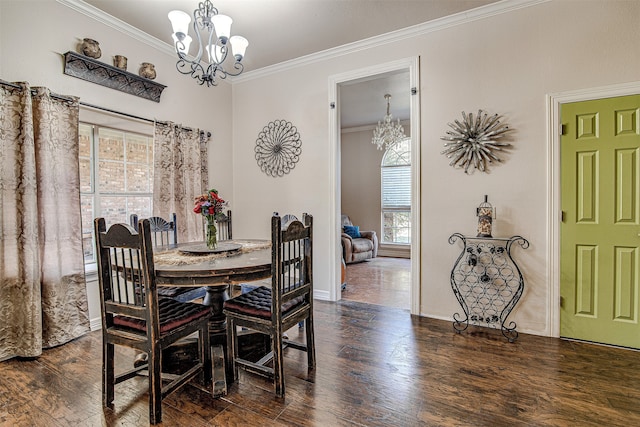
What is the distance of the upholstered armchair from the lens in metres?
6.04

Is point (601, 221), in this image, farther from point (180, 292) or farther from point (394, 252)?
point (394, 252)

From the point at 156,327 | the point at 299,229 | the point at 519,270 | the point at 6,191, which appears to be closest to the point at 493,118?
the point at 519,270

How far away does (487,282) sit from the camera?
2.96 m

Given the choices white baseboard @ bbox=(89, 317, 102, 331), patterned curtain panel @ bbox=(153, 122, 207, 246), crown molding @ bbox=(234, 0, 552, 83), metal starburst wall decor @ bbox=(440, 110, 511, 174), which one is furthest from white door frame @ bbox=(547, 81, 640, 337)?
white baseboard @ bbox=(89, 317, 102, 331)

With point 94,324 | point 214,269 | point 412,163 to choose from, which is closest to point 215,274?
point 214,269

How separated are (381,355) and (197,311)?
1374 millimetres

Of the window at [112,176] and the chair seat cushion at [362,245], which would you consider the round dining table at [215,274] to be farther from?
the chair seat cushion at [362,245]

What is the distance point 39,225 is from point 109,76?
1.47 metres

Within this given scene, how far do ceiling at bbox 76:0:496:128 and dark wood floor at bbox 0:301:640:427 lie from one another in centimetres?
291

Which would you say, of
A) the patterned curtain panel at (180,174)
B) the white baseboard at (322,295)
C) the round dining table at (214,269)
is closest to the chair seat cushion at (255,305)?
the round dining table at (214,269)

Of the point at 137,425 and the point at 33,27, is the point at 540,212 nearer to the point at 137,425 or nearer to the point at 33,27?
the point at 137,425

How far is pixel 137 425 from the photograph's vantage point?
66.1 inches

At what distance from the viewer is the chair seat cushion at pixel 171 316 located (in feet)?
5.75

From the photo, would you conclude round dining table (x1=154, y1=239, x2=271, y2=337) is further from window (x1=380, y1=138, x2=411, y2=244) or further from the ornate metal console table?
window (x1=380, y1=138, x2=411, y2=244)
